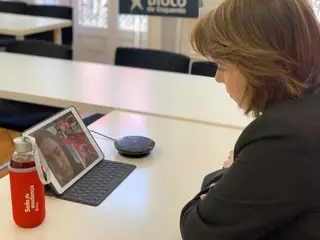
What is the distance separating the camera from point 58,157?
123cm

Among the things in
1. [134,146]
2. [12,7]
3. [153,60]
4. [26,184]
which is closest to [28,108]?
[153,60]

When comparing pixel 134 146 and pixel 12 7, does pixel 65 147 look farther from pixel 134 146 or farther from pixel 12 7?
pixel 12 7

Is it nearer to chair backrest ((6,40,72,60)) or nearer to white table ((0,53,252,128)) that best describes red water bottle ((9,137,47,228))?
white table ((0,53,252,128))

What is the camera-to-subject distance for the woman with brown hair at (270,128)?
0.83 m

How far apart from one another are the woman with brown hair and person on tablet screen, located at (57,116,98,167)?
483 mm

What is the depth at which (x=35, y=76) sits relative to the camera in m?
2.14

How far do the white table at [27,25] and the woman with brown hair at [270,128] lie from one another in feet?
9.45

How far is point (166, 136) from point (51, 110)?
1168mm

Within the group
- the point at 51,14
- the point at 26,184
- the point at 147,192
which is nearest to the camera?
the point at 26,184

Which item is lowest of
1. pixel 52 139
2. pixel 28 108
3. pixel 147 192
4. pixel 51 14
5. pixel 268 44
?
pixel 28 108

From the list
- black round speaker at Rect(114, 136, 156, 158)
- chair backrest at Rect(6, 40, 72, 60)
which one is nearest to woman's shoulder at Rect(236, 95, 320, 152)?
black round speaker at Rect(114, 136, 156, 158)

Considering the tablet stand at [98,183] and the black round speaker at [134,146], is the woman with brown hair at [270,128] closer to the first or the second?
the tablet stand at [98,183]

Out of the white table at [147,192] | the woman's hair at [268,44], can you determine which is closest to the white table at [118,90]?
the white table at [147,192]

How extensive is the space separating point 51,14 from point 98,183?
3414mm
